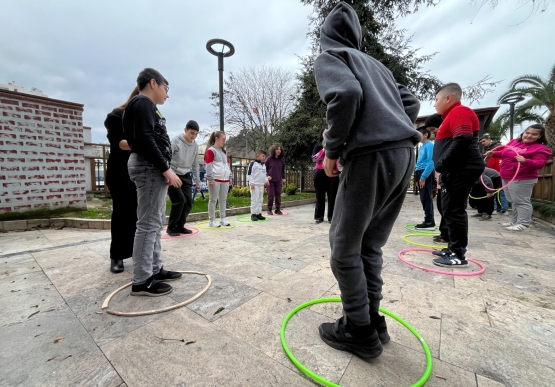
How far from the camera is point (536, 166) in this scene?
4539 mm

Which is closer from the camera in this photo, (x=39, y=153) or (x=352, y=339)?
(x=352, y=339)

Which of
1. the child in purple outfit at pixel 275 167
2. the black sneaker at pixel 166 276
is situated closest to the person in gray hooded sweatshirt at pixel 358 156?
the black sneaker at pixel 166 276

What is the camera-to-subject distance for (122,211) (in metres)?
2.64

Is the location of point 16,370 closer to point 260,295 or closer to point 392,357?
point 260,295

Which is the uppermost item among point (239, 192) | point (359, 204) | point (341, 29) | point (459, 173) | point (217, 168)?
point (341, 29)

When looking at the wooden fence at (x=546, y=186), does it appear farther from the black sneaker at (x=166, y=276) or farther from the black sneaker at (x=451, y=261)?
the black sneaker at (x=166, y=276)

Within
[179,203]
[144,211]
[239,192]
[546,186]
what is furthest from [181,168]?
[546,186]

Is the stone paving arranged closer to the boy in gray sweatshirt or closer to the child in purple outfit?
the boy in gray sweatshirt

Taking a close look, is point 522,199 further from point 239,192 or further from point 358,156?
point 239,192

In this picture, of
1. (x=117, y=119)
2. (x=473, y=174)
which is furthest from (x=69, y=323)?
(x=473, y=174)

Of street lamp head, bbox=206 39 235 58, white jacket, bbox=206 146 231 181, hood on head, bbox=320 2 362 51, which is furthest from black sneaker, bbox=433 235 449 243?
street lamp head, bbox=206 39 235 58

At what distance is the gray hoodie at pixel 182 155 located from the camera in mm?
4148

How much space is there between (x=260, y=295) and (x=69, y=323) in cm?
132

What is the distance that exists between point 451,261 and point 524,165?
3.49 meters
